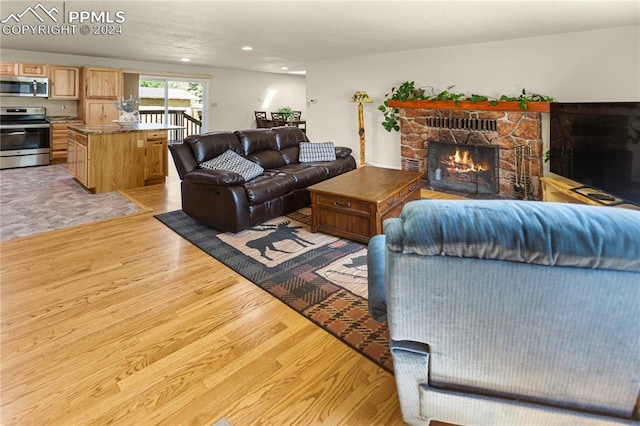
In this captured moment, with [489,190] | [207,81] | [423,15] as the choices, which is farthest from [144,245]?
[207,81]

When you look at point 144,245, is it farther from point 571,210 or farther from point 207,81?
point 207,81

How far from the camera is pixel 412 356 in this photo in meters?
1.22

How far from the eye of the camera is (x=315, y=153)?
496 cm

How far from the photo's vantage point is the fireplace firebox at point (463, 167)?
209 inches

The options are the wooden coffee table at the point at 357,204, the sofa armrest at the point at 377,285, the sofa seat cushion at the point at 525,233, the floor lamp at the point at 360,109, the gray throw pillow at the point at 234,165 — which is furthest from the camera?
the floor lamp at the point at 360,109

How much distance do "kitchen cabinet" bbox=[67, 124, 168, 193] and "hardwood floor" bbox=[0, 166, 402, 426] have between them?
2241mm

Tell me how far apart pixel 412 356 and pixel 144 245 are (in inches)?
109

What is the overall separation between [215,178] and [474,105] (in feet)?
12.6

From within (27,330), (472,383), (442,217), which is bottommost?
(27,330)

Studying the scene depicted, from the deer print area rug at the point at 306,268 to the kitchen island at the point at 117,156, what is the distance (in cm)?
150

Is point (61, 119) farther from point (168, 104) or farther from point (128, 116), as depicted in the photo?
point (168, 104)

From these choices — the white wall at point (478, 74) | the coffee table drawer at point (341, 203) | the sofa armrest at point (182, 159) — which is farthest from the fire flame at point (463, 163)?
the sofa armrest at point (182, 159)

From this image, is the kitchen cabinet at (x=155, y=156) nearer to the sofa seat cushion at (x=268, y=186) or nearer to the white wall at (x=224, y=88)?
the sofa seat cushion at (x=268, y=186)

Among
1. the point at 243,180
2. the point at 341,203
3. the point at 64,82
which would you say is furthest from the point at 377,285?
the point at 64,82
